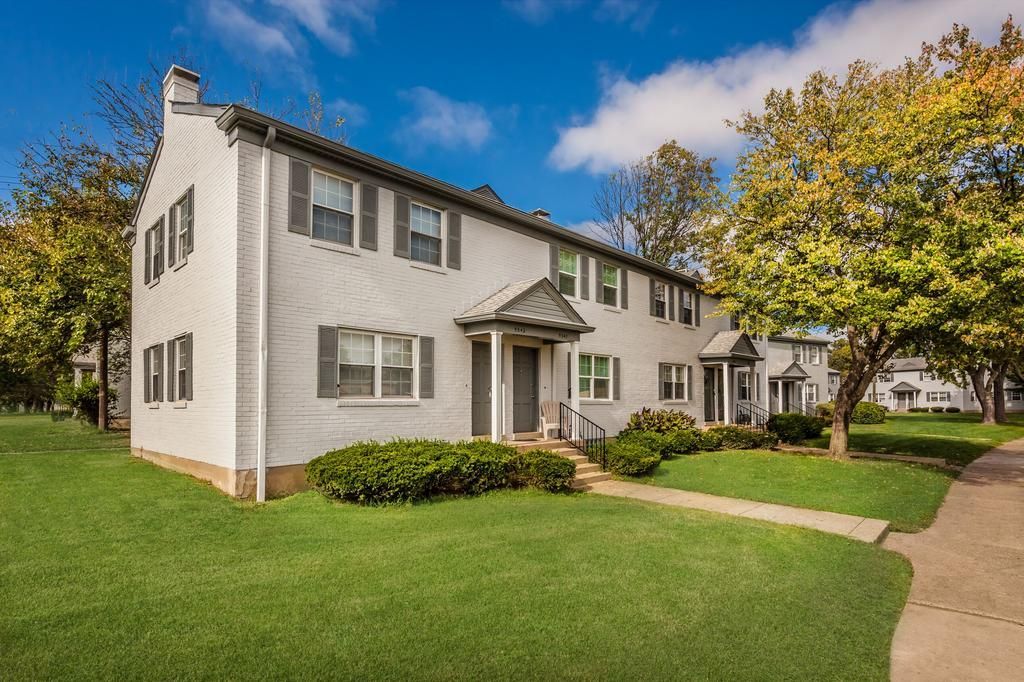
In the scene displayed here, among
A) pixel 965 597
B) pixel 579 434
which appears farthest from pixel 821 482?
pixel 965 597

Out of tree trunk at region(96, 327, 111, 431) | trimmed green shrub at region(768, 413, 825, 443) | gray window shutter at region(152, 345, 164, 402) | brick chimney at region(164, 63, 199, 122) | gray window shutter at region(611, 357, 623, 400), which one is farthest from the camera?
trimmed green shrub at region(768, 413, 825, 443)

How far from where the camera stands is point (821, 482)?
1259 cm

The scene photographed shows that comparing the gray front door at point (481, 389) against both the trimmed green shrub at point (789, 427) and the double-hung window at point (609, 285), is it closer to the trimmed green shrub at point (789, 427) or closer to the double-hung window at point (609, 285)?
the double-hung window at point (609, 285)

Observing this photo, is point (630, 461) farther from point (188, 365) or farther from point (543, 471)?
point (188, 365)

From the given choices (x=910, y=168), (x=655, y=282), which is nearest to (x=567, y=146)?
(x=655, y=282)

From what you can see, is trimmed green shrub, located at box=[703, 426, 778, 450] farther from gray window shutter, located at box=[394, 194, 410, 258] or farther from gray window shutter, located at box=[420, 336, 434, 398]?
gray window shutter, located at box=[394, 194, 410, 258]

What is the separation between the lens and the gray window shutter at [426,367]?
39.2ft

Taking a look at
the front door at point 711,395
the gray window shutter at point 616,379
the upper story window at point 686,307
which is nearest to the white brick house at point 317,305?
the gray window shutter at point 616,379

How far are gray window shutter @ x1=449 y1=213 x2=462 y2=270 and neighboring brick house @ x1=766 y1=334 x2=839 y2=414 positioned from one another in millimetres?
23491

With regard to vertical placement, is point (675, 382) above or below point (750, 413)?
above

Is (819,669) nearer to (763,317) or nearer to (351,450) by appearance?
(351,450)

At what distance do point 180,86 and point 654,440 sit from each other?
1456 centimetres

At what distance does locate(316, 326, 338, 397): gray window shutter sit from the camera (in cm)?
1041

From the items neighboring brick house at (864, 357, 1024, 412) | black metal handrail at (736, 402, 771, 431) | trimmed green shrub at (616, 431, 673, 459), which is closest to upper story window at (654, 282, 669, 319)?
trimmed green shrub at (616, 431, 673, 459)
